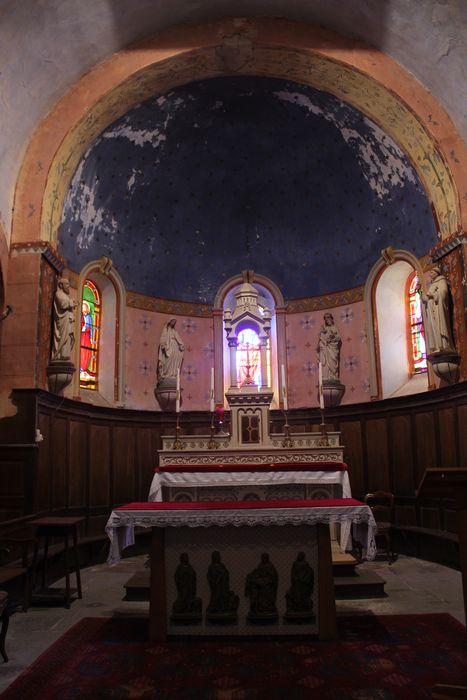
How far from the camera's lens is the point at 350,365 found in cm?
1378

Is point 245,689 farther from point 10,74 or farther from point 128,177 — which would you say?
point 128,177

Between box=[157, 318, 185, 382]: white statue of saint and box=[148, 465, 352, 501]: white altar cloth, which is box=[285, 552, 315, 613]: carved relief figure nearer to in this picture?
box=[148, 465, 352, 501]: white altar cloth

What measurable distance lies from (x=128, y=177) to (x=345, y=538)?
29.3 feet

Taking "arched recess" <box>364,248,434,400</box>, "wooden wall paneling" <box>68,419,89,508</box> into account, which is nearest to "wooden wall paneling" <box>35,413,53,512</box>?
"wooden wall paneling" <box>68,419,89,508</box>

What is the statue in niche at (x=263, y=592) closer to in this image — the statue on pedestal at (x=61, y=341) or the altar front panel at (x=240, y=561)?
the altar front panel at (x=240, y=561)

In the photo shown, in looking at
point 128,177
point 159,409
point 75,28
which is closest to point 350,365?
point 159,409

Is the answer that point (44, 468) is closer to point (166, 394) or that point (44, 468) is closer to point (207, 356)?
point (166, 394)

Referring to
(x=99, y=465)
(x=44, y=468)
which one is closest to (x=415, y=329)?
(x=99, y=465)

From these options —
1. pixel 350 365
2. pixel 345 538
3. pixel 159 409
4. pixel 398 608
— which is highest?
pixel 350 365

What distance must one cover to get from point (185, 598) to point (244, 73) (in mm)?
10104

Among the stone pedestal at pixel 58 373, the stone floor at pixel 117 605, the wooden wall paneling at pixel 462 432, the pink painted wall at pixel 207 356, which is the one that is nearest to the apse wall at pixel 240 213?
the pink painted wall at pixel 207 356

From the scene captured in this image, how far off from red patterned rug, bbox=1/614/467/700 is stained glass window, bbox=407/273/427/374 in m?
7.49

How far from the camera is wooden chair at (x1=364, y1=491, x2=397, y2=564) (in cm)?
1020

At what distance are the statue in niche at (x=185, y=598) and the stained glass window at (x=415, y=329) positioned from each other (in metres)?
8.45
